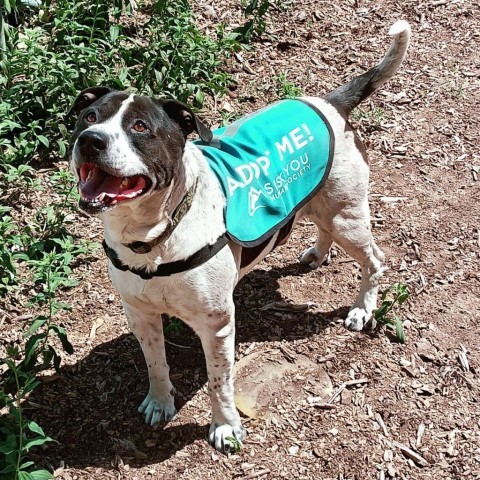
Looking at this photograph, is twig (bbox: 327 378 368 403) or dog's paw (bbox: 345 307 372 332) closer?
twig (bbox: 327 378 368 403)

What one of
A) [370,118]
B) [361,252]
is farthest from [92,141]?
[370,118]

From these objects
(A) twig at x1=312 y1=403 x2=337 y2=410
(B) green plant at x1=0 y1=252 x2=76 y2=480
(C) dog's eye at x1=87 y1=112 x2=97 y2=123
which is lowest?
(A) twig at x1=312 y1=403 x2=337 y2=410

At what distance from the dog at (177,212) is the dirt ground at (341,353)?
9.3 inches

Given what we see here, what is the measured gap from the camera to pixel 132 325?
3.93 meters

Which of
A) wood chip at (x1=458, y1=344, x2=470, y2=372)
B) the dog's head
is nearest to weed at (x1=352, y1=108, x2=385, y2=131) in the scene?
wood chip at (x1=458, y1=344, x2=470, y2=372)

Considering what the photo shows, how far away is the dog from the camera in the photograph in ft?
10.1

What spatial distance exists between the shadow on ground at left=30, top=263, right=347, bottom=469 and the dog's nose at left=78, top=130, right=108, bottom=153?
1852 mm

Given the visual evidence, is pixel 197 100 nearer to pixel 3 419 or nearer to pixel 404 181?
pixel 404 181

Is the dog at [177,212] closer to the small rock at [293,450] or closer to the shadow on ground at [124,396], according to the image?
the shadow on ground at [124,396]

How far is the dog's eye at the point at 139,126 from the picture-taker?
315 centimetres

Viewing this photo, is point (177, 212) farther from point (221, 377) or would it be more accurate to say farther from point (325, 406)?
point (325, 406)

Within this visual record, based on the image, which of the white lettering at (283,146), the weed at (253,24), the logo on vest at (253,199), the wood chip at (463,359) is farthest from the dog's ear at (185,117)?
the weed at (253,24)

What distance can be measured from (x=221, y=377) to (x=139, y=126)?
1412 millimetres

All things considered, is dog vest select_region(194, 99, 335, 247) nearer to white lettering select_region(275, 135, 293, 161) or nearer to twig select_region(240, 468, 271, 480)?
white lettering select_region(275, 135, 293, 161)
